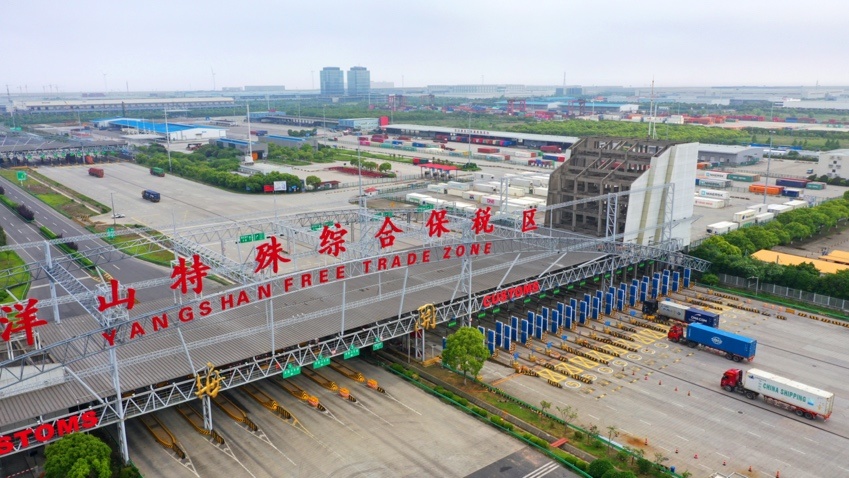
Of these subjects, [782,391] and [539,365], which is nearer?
[782,391]

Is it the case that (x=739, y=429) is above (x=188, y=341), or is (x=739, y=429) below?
below

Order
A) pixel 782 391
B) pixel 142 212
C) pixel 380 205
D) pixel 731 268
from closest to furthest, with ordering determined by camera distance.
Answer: pixel 782 391, pixel 731 268, pixel 142 212, pixel 380 205

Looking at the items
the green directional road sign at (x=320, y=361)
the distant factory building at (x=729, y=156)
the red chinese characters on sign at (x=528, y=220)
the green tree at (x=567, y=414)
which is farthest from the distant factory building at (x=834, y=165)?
the green directional road sign at (x=320, y=361)

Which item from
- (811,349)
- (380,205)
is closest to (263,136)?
(380,205)

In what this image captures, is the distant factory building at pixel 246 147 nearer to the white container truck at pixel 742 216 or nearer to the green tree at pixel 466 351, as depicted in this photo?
the white container truck at pixel 742 216

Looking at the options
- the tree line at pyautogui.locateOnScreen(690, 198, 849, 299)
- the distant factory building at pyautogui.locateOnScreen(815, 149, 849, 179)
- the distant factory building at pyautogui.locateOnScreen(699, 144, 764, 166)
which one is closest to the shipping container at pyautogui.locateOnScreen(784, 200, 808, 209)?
the tree line at pyautogui.locateOnScreen(690, 198, 849, 299)

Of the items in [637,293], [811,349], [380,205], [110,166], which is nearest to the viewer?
[811,349]

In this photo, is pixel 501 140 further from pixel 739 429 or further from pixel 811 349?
pixel 739 429
